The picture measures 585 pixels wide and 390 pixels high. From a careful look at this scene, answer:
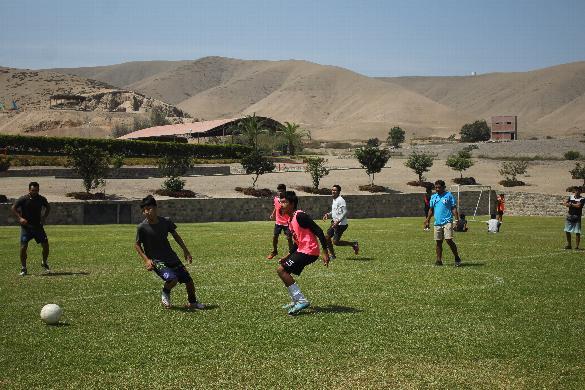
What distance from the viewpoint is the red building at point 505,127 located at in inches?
6309

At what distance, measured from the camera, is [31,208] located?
15453mm

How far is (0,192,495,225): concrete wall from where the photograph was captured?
128 feet

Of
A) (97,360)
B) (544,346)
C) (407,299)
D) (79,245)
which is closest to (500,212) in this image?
(79,245)

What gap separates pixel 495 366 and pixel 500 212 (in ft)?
92.1

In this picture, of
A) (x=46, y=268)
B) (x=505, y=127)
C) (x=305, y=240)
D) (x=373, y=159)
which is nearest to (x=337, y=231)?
(x=46, y=268)

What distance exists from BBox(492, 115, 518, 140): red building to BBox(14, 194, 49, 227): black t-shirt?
15453 cm

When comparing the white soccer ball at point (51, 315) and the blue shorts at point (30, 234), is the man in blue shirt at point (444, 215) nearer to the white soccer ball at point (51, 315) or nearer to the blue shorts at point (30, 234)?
the blue shorts at point (30, 234)

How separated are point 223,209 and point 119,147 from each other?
25170mm

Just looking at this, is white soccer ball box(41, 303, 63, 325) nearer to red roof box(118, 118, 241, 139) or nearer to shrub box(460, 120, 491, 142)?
red roof box(118, 118, 241, 139)

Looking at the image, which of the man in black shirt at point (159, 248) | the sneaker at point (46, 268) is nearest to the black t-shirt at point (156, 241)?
the man in black shirt at point (159, 248)

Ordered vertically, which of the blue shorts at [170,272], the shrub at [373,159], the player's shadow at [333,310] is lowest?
the player's shadow at [333,310]

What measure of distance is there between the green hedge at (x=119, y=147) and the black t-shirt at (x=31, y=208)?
135 ft

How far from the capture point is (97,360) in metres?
8.22

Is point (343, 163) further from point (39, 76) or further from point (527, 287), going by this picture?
point (39, 76)
